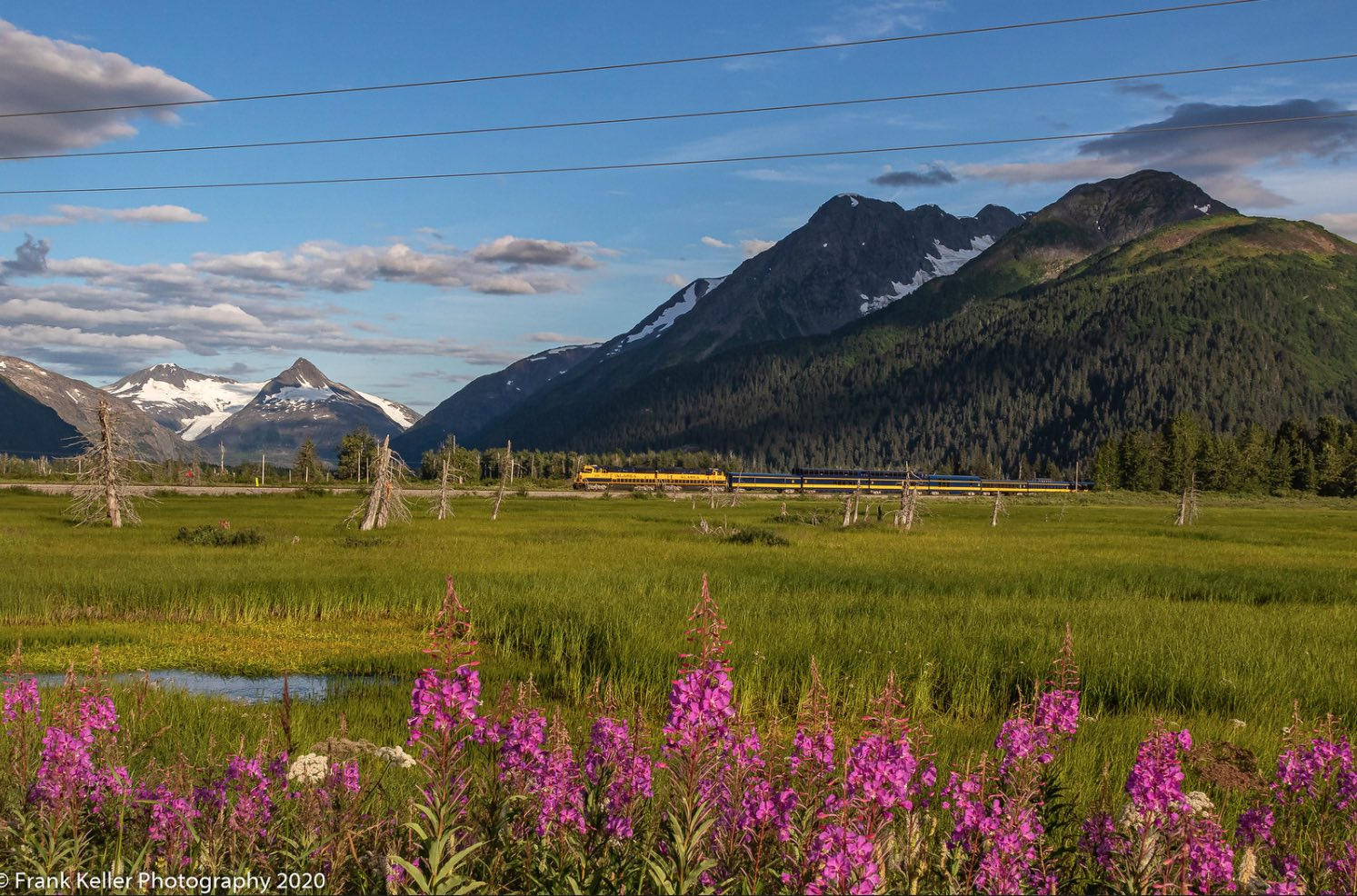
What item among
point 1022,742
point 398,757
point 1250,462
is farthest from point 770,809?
point 1250,462

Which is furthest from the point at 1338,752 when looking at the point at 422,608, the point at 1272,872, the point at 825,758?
the point at 422,608

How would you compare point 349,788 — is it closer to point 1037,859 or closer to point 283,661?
point 1037,859

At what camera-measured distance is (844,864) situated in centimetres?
388

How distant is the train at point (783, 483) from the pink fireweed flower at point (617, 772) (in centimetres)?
11729

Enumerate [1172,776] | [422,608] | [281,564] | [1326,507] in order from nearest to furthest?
[1172,776], [422,608], [281,564], [1326,507]

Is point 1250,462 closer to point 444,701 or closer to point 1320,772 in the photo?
point 1320,772

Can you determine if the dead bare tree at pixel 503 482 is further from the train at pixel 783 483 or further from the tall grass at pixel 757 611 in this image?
the train at pixel 783 483

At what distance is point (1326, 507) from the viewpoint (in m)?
115

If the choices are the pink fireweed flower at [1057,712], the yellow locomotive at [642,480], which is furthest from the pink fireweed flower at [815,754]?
the yellow locomotive at [642,480]

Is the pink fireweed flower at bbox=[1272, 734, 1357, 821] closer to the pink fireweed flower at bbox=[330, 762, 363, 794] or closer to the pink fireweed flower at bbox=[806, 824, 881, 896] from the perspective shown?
the pink fireweed flower at bbox=[806, 824, 881, 896]

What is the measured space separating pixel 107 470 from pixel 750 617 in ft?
144

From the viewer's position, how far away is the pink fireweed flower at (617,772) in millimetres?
4879

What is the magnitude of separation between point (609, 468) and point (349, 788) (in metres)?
136

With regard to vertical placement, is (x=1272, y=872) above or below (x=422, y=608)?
above
